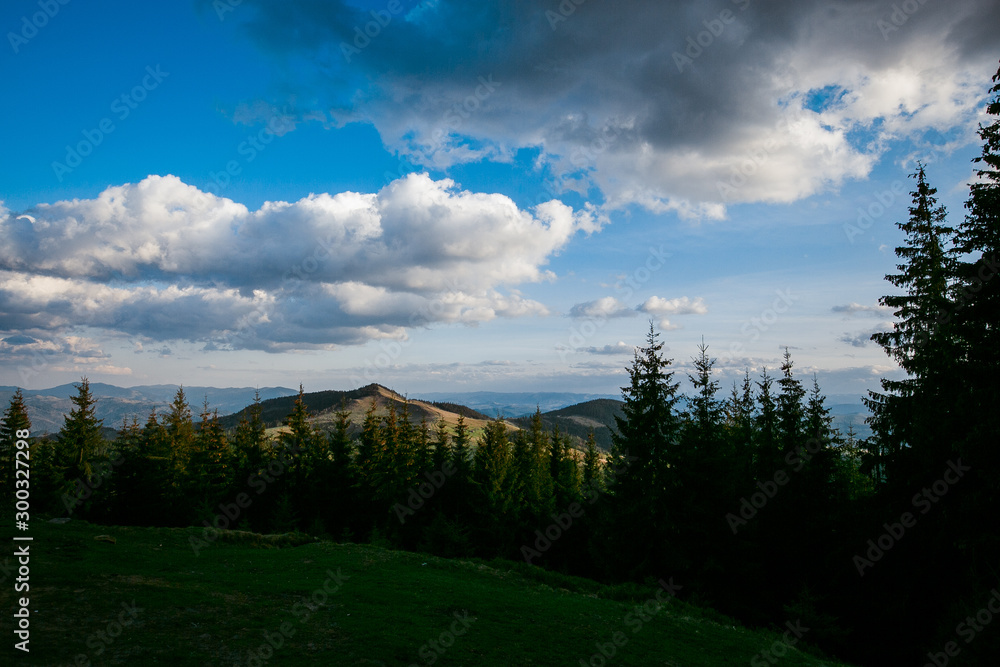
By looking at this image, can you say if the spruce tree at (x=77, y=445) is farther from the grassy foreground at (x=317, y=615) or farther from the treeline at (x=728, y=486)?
the grassy foreground at (x=317, y=615)

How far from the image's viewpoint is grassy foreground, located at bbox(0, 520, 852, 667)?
11.3m

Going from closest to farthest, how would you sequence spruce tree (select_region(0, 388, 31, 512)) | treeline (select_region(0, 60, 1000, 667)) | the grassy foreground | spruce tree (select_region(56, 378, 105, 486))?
the grassy foreground < treeline (select_region(0, 60, 1000, 667)) < spruce tree (select_region(0, 388, 31, 512)) < spruce tree (select_region(56, 378, 105, 486))

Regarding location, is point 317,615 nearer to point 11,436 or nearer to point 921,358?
point 921,358

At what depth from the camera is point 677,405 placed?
32.0 m

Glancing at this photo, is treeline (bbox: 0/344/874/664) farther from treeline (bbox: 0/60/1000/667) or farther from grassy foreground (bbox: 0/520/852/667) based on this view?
grassy foreground (bbox: 0/520/852/667)

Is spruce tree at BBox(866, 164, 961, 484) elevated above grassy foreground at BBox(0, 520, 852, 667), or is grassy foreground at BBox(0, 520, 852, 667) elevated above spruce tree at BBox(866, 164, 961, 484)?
spruce tree at BBox(866, 164, 961, 484)

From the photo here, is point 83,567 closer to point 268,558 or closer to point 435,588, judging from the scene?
point 268,558

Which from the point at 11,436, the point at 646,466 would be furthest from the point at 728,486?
the point at 11,436

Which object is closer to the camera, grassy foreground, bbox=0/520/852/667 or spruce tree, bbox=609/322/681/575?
grassy foreground, bbox=0/520/852/667

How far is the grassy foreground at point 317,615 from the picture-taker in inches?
444

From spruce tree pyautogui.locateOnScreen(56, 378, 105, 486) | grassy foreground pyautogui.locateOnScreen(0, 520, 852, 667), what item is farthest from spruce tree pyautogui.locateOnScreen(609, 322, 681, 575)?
spruce tree pyautogui.locateOnScreen(56, 378, 105, 486)

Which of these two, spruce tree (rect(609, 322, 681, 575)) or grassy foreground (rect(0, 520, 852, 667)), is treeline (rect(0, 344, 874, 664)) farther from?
grassy foreground (rect(0, 520, 852, 667))

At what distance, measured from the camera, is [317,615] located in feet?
46.8

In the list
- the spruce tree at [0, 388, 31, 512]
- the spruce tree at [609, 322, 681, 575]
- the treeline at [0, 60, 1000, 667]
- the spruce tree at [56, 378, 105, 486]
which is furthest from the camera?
the spruce tree at [56, 378, 105, 486]
